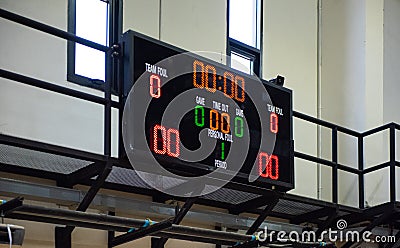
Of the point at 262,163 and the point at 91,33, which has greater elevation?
the point at 91,33

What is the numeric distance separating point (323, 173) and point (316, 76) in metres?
1.01

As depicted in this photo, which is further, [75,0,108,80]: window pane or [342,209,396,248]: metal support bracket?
[342,209,396,248]: metal support bracket

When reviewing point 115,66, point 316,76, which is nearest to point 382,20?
point 316,76

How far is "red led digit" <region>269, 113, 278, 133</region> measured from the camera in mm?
5781

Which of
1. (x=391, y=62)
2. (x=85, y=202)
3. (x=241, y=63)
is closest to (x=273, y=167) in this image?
(x=85, y=202)

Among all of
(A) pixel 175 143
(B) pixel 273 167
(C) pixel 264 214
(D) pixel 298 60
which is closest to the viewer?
(A) pixel 175 143

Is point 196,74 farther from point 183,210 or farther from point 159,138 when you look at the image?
point 183,210

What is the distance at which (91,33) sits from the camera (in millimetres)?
5840

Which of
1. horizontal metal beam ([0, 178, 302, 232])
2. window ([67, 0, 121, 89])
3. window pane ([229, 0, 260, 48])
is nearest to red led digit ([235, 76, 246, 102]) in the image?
window ([67, 0, 121, 89])

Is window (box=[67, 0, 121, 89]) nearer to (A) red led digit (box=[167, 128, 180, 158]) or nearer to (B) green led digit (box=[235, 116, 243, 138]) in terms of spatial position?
(A) red led digit (box=[167, 128, 180, 158])

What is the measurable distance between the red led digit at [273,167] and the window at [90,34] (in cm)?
141

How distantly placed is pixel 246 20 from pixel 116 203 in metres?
2.65

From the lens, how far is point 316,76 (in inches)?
311

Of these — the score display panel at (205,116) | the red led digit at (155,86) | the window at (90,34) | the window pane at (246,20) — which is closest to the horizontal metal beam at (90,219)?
the score display panel at (205,116)
